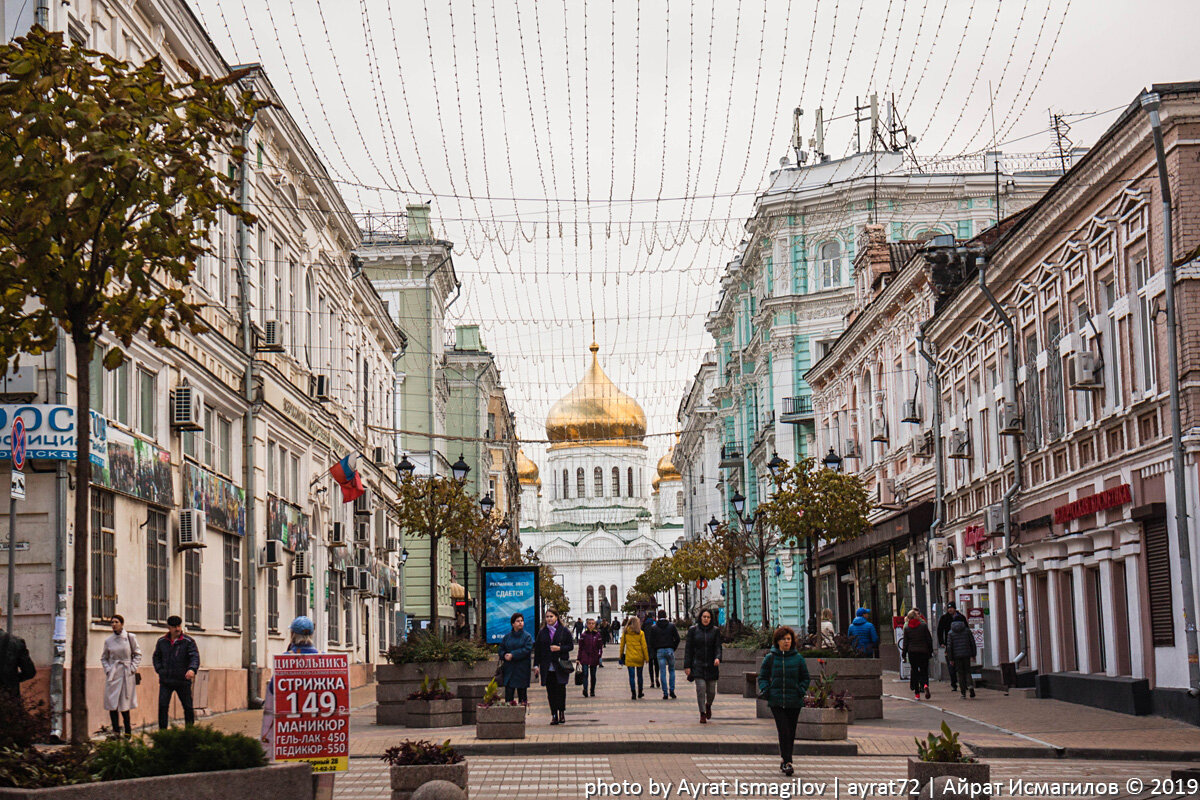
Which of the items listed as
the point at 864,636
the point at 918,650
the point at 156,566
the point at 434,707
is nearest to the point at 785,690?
the point at 434,707

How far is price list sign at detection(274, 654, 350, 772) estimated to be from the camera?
11.2 metres

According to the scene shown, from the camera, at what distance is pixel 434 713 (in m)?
21.8

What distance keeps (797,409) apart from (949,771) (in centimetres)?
5038

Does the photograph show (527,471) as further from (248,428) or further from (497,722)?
(497,722)

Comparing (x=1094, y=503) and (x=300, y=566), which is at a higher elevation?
(x=1094, y=503)

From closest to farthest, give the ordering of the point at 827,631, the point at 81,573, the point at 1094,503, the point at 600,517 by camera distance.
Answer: the point at 81,573 < the point at 1094,503 < the point at 827,631 < the point at 600,517

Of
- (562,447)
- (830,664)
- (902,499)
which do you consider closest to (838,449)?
(902,499)

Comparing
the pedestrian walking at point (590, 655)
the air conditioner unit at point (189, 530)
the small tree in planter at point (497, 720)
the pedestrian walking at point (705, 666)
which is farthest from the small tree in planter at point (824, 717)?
the pedestrian walking at point (590, 655)

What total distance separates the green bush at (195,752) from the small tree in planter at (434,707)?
11885mm

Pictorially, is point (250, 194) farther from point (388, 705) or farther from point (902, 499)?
point (902, 499)

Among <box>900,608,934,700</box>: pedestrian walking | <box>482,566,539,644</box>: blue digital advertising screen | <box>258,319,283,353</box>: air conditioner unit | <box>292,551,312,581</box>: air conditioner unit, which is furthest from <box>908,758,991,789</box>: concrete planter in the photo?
<box>292,551,312,581</box>: air conditioner unit

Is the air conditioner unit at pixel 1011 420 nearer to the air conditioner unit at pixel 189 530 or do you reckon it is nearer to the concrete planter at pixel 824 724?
the concrete planter at pixel 824 724

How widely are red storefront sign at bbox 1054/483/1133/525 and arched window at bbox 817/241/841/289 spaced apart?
3467 centimetres

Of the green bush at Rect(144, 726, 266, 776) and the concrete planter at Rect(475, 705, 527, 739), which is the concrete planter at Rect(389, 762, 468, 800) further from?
the concrete planter at Rect(475, 705, 527, 739)
